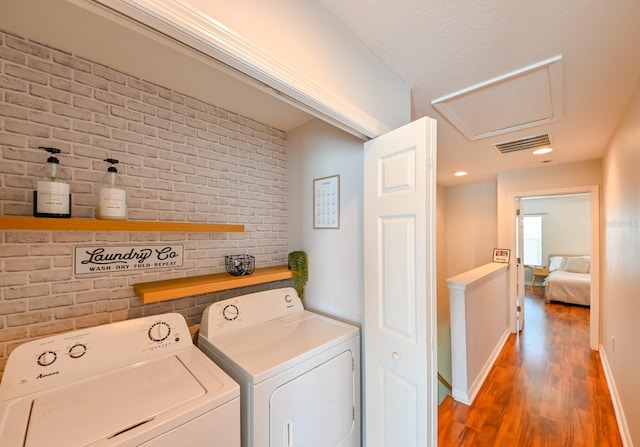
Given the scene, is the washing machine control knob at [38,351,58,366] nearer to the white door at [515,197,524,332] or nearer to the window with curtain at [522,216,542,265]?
the white door at [515,197,524,332]

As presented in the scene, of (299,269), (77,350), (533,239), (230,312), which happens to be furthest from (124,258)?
(533,239)

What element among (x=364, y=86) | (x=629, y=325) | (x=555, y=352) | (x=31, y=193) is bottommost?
(x=555, y=352)

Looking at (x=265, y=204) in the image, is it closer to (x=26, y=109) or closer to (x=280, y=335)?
(x=280, y=335)

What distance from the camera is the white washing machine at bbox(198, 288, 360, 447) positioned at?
1.11 meters

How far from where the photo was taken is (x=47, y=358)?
3.43 feet

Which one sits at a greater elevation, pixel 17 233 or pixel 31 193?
pixel 31 193

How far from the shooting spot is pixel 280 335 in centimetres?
148

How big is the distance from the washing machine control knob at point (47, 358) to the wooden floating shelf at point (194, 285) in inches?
13.7

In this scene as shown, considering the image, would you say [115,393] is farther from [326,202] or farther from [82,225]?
[326,202]

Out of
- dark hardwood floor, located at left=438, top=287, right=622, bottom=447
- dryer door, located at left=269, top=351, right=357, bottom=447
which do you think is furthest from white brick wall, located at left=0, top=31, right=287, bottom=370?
dark hardwood floor, located at left=438, top=287, right=622, bottom=447

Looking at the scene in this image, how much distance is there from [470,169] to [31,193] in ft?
13.9

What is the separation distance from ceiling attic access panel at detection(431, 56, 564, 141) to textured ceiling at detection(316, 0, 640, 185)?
28 mm

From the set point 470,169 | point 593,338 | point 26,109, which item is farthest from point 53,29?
point 593,338

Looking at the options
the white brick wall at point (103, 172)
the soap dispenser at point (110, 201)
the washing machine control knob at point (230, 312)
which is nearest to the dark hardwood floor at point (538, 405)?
the washing machine control knob at point (230, 312)
